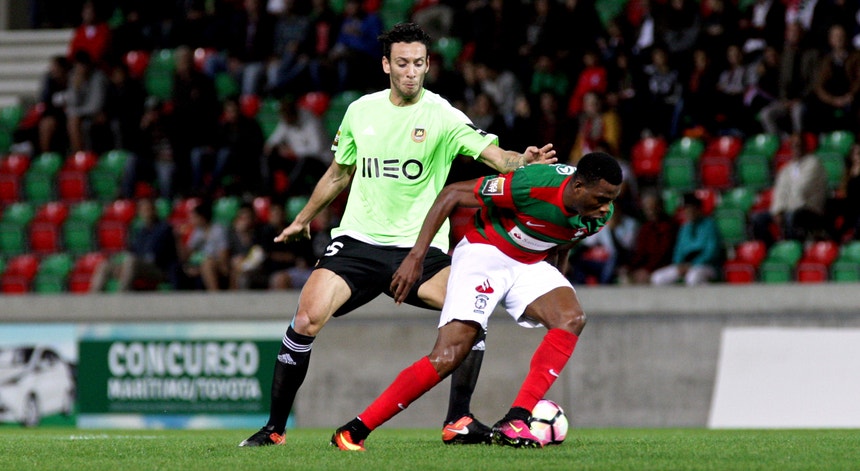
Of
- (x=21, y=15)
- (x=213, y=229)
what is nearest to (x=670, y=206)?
(x=213, y=229)

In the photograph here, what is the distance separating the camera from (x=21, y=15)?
21859 mm

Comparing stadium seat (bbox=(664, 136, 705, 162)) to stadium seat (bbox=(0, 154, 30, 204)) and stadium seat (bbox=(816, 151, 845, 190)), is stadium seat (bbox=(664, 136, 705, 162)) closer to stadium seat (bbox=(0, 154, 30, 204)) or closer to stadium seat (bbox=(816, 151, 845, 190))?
stadium seat (bbox=(816, 151, 845, 190))

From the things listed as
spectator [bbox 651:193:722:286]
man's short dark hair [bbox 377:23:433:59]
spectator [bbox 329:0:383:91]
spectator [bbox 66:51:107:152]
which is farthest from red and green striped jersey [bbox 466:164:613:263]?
spectator [bbox 66:51:107:152]

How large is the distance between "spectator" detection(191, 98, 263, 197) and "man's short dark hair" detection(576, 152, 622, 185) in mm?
9853

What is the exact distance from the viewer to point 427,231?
6.52 m

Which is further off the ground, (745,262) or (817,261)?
(817,261)

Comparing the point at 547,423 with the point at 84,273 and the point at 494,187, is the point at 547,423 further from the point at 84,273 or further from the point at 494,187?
the point at 84,273

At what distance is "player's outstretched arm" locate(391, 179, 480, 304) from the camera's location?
641 centimetres

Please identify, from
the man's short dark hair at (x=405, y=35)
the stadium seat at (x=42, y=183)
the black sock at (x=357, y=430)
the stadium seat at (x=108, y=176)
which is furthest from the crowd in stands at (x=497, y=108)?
the black sock at (x=357, y=430)

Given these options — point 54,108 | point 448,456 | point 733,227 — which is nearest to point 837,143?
point 733,227

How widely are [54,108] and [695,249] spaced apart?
955 cm

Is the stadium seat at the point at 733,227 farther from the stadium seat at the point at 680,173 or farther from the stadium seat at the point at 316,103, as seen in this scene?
the stadium seat at the point at 316,103

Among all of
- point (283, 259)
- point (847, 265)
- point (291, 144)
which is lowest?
point (283, 259)

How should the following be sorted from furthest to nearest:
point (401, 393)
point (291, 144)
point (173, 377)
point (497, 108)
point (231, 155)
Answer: point (231, 155) → point (291, 144) → point (497, 108) → point (173, 377) → point (401, 393)
